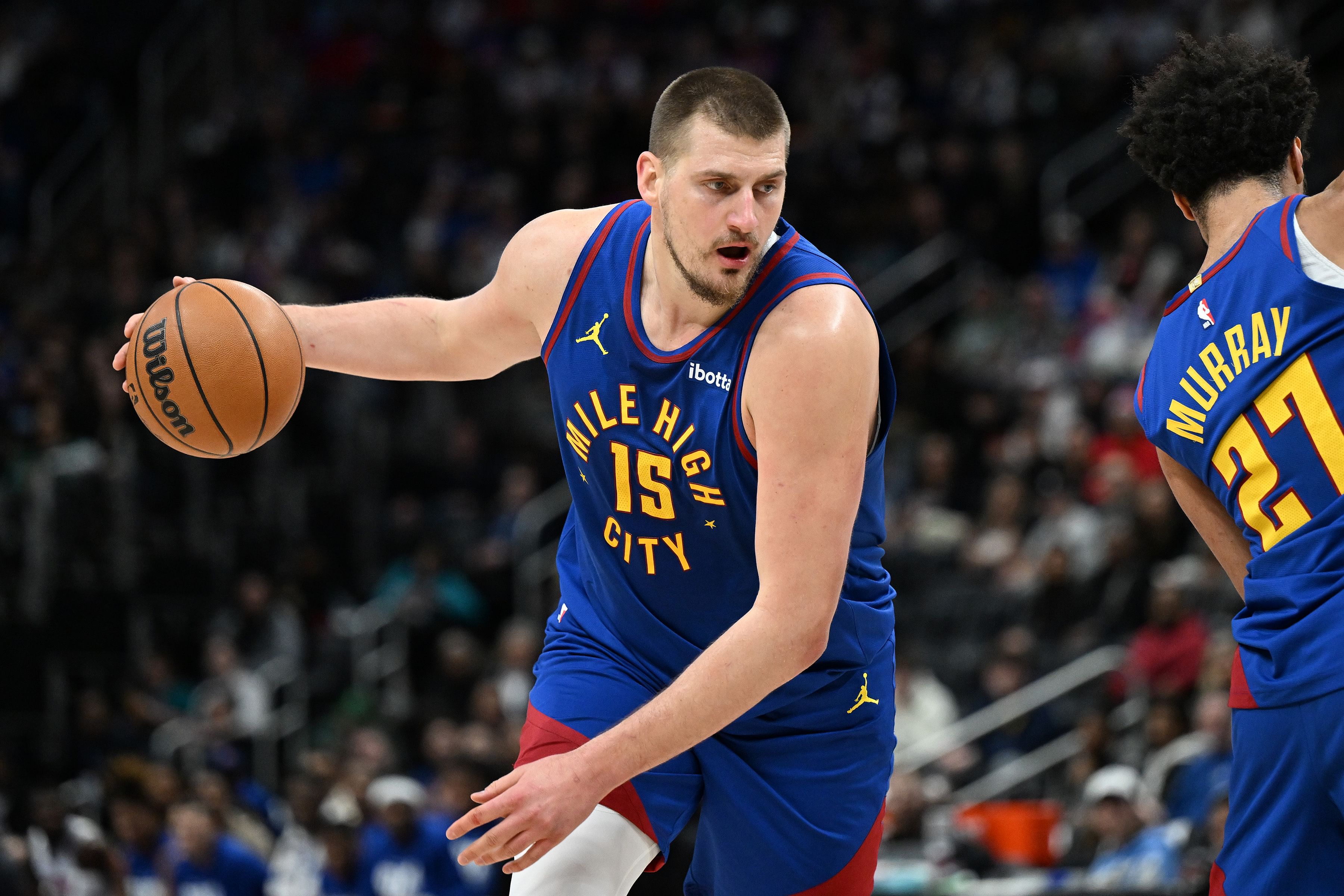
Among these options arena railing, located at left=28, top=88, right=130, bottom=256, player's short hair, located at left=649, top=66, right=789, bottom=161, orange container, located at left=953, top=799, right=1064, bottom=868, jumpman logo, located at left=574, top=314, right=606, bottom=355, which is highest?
arena railing, located at left=28, top=88, right=130, bottom=256

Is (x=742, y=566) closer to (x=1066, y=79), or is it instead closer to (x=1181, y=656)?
(x=1181, y=656)

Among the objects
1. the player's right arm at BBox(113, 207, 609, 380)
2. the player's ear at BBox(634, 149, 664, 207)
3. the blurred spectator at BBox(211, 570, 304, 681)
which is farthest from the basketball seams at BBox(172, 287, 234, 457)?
the blurred spectator at BBox(211, 570, 304, 681)

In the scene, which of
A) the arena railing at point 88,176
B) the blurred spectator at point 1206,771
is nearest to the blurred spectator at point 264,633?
the arena railing at point 88,176

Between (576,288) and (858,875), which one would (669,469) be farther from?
(858,875)

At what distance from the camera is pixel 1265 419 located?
3432 mm

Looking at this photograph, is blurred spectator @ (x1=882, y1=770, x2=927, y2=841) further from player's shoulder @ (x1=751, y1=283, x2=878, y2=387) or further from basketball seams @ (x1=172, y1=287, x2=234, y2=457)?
player's shoulder @ (x1=751, y1=283, x2=878, y2=387)

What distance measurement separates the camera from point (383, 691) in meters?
13.1

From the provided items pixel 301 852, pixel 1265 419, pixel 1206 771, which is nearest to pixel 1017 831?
pixel 1206 771

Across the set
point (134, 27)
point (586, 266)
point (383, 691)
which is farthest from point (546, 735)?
point (134, 27)

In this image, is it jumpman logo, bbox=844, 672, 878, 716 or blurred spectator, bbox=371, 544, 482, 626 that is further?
blurred spectator, bbox=371, 544, 482, 626

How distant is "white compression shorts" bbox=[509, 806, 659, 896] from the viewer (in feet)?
12.4

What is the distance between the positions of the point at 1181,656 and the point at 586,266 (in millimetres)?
6501

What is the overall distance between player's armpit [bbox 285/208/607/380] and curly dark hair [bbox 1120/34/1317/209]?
1428mm

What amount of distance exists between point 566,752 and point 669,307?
110cm
